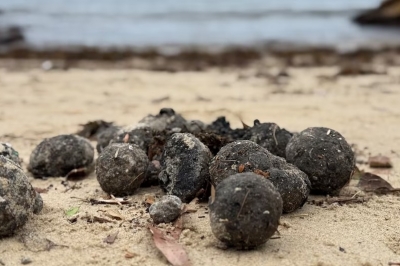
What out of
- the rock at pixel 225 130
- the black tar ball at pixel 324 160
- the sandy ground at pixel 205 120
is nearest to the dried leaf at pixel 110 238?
the sandy ground at pixel 205 120

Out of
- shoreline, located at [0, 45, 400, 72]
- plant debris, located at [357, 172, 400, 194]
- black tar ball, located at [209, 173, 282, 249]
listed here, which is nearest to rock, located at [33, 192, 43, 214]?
black tar ball, located at [209, 173, 282, 249]

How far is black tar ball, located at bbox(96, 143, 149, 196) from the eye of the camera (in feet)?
11.6

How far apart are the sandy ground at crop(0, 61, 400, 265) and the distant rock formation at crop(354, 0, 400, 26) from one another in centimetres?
1073

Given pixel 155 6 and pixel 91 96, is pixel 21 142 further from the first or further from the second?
pixel 155 6

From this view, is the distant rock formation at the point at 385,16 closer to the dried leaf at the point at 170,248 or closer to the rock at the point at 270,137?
the rock at the point at 270,137

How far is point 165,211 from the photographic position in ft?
9.97

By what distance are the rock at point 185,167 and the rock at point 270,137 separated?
0.53m

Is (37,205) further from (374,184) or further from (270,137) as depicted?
(374,184)

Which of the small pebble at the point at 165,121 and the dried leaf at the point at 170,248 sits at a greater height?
the small pebble at the point at 165,121

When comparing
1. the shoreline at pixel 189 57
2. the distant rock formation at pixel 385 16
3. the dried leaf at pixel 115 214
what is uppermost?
the distant rock formation at pixel 385 16

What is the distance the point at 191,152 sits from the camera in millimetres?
3457

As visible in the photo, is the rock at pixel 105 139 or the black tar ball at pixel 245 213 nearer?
the black tar ball at pixel 245 213

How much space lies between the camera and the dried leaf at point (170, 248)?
8.50 ft

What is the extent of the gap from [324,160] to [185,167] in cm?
91
